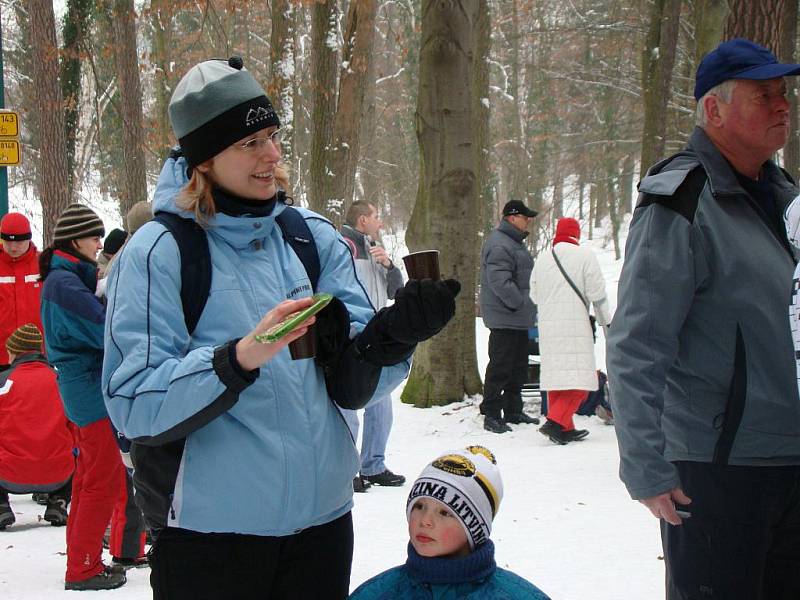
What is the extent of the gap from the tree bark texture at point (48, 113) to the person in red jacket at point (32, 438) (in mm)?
6635

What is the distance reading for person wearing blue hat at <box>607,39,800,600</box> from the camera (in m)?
2.73

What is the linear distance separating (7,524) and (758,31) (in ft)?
19.4

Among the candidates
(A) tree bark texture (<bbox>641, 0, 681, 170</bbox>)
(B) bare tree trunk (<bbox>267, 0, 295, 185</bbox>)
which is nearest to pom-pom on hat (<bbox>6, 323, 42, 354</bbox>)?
(B) bare tree trunk (<bbox>267, 0, 295, 185</bbox>)

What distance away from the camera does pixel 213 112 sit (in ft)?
7.81

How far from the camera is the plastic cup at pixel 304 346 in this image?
2.23 meters

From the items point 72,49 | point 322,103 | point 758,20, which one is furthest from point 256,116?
point 72,49

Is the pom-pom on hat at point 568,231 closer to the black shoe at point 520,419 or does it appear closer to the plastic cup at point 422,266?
the black shoe at point 520,419

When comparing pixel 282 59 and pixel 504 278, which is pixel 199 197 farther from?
pixel 282 59

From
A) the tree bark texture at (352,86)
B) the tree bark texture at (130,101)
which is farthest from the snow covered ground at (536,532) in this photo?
the tree bark texture at (130,101)

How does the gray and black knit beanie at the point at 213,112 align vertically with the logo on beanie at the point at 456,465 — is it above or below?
above

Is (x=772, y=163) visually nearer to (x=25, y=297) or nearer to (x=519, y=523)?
(x=519, y=523)

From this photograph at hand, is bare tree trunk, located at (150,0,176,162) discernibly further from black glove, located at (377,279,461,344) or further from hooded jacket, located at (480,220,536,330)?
black glove, located at (377,279,461,344)

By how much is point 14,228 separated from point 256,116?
673cm

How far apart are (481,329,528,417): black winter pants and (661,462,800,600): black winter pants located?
257 inches
